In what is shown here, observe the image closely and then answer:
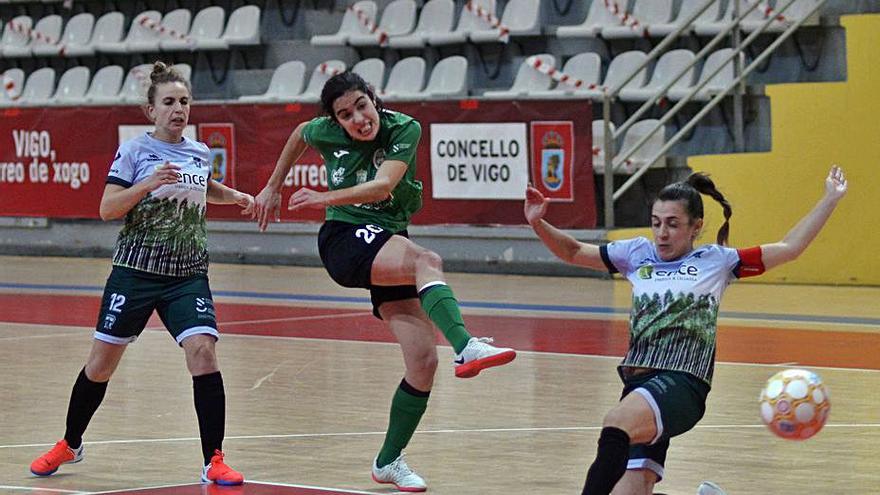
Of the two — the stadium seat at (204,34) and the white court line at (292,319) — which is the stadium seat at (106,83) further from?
the white court line at (292,319)

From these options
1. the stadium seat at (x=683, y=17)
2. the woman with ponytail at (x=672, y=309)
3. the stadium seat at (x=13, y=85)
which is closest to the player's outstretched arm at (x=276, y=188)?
the woman with ponytail at (x=672, y=309)

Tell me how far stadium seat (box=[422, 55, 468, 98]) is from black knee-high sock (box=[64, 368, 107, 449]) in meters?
12.0

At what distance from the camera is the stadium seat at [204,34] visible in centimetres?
2266

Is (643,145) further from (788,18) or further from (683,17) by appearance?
(788,18)

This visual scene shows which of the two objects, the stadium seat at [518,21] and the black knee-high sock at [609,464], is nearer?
the black knee-high sock at [609,464]

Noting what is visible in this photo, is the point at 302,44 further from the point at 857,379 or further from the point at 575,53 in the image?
the point at 857,379

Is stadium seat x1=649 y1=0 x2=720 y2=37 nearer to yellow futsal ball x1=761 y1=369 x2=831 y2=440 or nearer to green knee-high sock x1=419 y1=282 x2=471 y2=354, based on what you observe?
green knee-high sock x1=419 y1=282 x2=471 y2=354

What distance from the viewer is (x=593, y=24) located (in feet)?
63.8

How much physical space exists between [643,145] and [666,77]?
3.22 feet

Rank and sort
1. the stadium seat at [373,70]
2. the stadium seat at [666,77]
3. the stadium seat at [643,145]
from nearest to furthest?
the stadium seat at [643,145] → the stadium seat at [666,77] → the stadium seat at [373,70]

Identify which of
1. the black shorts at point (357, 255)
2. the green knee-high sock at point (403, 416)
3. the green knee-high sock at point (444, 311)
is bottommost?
the green knee-high sock at point (403, 416)

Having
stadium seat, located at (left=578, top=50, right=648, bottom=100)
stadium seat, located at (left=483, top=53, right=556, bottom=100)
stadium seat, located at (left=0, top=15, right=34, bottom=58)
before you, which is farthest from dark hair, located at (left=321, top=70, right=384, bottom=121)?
stadium seat, located at (left=0, top=15, right=34, bottom=58)

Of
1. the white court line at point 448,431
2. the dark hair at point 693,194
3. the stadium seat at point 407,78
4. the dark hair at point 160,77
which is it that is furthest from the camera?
the stadium seat at point 407,78

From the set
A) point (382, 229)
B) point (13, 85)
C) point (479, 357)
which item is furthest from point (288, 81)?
point (479, 357)
